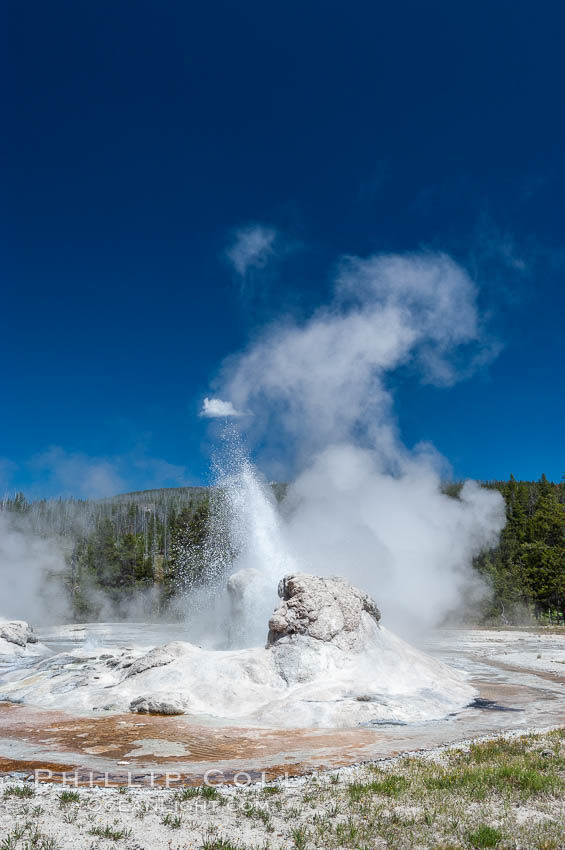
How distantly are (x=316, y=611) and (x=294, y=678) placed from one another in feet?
7.20

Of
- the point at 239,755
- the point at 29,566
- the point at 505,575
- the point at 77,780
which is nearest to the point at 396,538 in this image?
the point at 505,575

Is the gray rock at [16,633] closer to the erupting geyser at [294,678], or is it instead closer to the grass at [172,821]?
the erupting geyser at [294,678]

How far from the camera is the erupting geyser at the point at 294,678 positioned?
13156 mm

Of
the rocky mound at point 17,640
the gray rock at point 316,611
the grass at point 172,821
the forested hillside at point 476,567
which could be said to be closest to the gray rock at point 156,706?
the gray rock at point 316,611

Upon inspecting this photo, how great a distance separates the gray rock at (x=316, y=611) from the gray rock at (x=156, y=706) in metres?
3.78

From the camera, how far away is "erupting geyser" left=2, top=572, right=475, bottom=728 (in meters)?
13.2

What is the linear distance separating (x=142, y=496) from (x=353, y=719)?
7002 inches

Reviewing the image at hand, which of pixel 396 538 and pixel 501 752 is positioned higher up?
pixel 396 538

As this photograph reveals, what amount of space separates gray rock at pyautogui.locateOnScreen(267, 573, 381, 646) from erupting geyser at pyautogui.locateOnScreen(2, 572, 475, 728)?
28 mm

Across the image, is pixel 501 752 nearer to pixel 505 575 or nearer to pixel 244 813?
pixel 244 813

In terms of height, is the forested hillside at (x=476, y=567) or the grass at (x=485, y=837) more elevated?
the forested hillside at (x=476, y=567)

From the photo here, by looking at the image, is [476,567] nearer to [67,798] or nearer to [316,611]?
[316,611]

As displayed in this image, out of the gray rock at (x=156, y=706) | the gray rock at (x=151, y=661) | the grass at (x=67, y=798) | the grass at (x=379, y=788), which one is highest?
the gray rock at (x=151, y=661)

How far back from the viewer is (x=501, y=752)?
8641 millimetres
